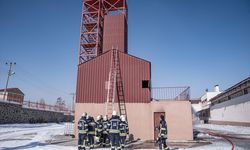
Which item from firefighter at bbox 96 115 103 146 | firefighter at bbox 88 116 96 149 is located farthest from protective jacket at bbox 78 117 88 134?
firefighter at bbox 96 115 103 146

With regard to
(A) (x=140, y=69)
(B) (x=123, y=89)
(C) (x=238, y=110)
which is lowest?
(C) (x=238, y=110)

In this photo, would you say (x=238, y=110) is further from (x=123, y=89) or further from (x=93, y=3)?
(x=93, y=3)

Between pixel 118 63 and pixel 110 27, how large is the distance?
27.0 ft

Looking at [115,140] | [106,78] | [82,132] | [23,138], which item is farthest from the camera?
[106,78]

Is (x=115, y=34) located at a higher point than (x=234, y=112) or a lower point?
higher

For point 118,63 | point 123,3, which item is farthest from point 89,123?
point 123,3

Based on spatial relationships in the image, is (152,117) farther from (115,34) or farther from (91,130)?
(115,34)

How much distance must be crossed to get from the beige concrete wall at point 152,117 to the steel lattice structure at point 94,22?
15222 millimetres

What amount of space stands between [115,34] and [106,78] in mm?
8308

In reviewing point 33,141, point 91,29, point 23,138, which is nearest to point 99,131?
point 33,141

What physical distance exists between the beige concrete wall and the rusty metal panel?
8.87 metres

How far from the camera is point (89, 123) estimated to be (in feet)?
40.2

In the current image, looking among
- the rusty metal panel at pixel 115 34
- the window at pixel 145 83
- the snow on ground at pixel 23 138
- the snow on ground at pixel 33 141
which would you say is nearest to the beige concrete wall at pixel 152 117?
the window at pixel 145 83

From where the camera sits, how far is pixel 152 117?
16312 mm
